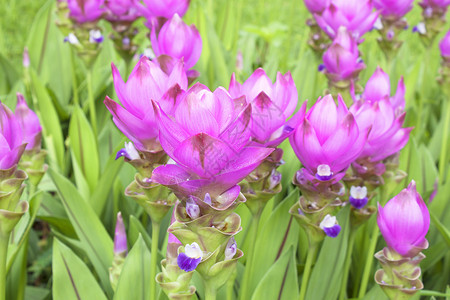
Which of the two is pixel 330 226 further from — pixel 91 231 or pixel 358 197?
pixel 91 231

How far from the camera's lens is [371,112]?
115cm

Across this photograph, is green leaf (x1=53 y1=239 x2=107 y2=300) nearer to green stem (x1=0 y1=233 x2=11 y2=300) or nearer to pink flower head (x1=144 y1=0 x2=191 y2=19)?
green stem (x1=0 y1=233 x2=11 y2=300)

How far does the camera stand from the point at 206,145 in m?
0.76

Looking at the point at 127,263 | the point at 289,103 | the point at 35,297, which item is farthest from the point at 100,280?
the point at 289,103

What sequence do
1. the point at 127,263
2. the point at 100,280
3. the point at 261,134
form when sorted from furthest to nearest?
1. the point at 100,280
2. the point at 127,263
3. the point at 261,134

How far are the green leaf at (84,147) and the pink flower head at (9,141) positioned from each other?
0.98 m

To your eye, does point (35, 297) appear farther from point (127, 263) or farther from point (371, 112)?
point (371, 112)

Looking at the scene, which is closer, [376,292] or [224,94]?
[224,94]

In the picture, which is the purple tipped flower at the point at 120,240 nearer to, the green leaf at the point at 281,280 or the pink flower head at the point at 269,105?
the green leaf at the point at 281,280

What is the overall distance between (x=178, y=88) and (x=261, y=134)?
22 cm

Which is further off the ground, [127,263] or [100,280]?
[127,263]

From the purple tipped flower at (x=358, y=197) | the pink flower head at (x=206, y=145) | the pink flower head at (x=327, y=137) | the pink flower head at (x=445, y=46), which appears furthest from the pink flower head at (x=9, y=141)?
the pink flower head at (x=445, y=46)

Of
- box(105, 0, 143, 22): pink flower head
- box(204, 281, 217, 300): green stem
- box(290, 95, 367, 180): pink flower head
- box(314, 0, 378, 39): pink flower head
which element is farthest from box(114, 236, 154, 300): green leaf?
box(105, 0, 143, 22): pink flower head

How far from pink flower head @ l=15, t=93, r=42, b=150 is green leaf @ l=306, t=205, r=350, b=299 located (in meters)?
0.85
